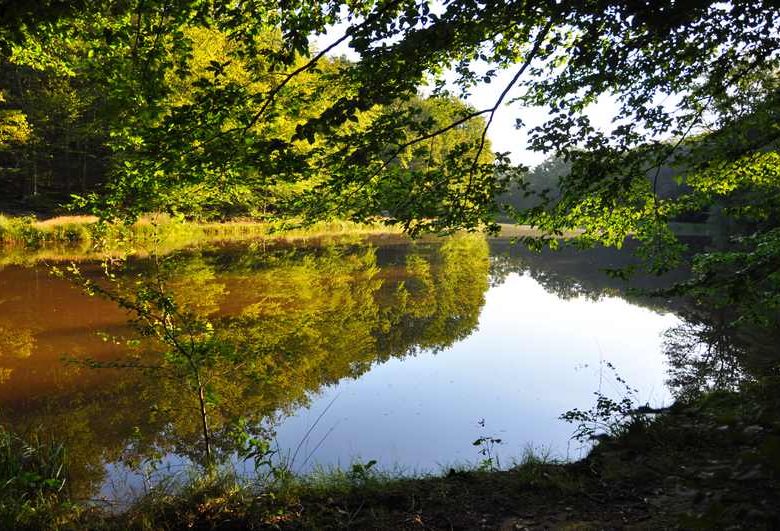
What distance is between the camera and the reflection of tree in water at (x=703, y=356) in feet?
29.5

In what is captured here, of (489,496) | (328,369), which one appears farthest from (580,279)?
(489,496)

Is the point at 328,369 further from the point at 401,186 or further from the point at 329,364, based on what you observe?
the point at 401,186

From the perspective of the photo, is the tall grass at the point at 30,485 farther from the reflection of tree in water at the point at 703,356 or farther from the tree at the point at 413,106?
the reflection of tree in water at the point at 703,356

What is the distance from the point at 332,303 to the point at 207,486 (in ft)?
34.7

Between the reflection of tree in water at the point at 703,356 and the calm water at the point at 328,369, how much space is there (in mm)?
392

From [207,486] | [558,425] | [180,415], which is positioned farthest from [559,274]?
[207,486]

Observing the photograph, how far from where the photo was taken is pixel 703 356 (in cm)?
1086

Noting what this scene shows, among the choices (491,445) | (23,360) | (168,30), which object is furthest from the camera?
(23,360)

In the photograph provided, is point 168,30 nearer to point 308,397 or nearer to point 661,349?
point 308,397

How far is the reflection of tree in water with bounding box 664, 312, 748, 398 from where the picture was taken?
9000mm

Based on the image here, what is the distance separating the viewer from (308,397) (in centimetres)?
Result: 807

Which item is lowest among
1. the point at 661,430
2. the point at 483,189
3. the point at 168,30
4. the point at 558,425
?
the point at 558,425

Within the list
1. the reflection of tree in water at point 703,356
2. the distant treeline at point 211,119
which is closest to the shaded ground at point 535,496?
the distant treeline at point 211,119

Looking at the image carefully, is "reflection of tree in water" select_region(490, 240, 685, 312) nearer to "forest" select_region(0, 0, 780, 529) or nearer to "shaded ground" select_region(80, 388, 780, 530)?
"forest" select_region(0, 0, 780, 529)
